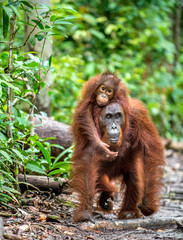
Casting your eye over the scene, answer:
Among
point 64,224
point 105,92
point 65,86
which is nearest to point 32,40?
point 105,92

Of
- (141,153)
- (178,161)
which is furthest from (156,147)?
(178,161)

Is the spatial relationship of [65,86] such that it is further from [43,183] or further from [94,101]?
[43,183]

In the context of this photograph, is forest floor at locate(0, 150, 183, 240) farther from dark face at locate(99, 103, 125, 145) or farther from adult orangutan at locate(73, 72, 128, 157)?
dark face at locate(99, 103, 125, 145)

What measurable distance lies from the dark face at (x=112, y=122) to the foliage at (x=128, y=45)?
11.2 ft

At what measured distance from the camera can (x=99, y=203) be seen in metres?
3.86

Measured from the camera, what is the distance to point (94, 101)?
3.52 m

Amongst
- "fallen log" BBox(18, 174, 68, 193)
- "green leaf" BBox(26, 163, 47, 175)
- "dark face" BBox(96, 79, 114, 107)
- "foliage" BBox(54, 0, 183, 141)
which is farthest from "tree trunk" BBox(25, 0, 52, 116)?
"foliage" BBox(54, 0, 183, 141)

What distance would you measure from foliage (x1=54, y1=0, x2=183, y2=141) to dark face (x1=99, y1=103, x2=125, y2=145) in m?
3.41

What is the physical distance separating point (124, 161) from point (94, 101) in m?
0.73

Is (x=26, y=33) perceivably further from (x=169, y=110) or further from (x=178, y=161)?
(x=169, y=110)

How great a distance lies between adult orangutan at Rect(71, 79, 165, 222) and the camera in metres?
3.29

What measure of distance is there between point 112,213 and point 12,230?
162cm

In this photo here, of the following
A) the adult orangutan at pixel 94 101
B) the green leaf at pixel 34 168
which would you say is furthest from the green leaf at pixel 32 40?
the green leaf at pixel 34 168

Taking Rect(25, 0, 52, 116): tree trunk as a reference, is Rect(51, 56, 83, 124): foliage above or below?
below
